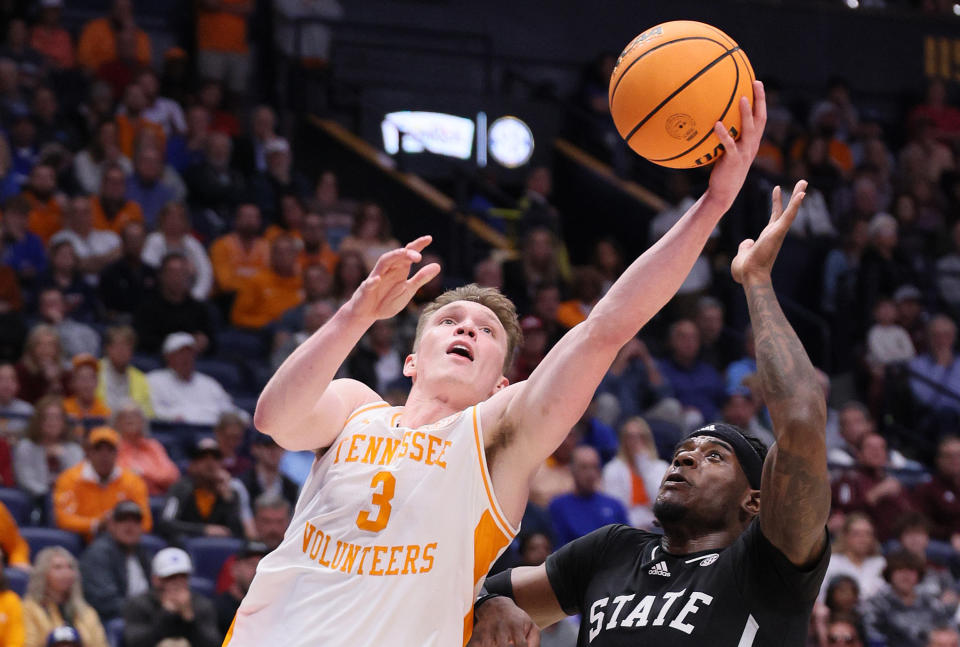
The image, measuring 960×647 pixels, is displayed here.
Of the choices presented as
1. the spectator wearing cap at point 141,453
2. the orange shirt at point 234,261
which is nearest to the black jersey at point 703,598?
the spectator wearing cap at point 141,453

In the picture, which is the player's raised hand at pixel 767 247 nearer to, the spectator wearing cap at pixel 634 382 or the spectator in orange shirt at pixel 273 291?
the spectator wearing cap at pixel 634 382

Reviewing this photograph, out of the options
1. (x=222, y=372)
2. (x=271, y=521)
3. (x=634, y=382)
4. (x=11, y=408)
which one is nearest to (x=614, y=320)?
(x=271, y=521)

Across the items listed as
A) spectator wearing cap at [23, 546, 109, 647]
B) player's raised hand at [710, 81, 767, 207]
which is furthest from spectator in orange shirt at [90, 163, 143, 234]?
player's raised hand at [710, 81, 767, 207]

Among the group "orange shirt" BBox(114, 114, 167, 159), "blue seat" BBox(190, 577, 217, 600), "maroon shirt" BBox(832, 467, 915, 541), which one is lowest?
"maroon shirt" BBox(832, 467, 915, 541)

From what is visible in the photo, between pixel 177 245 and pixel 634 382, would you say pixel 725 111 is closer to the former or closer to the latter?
pixel 634 382

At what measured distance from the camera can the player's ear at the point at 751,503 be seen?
4453 mm

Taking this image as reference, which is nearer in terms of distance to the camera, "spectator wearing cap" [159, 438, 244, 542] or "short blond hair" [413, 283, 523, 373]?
"short blond hair" [413, 283, 523, 373]

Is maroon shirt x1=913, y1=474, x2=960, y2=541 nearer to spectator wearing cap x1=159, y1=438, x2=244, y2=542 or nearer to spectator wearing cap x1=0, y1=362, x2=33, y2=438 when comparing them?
spectator wearing cap x1=159, y1=438, x2=244, y2=542

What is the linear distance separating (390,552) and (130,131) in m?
9.95

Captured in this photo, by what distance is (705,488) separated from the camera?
4402 millimetres

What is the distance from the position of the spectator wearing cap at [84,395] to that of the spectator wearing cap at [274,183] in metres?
3.66

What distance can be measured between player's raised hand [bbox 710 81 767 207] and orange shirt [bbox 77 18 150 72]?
36.2ft

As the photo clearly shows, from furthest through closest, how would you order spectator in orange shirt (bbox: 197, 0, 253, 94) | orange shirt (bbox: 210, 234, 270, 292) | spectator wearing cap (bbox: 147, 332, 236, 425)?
spectator in orange shirt (bbox: 197, 0, 253, 94), orange shirt (bbox: 210, 234, 270, 292), spectator wearing cap (bbox: 147, 332, 236, 425)

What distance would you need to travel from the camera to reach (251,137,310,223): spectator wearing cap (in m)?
13.4
